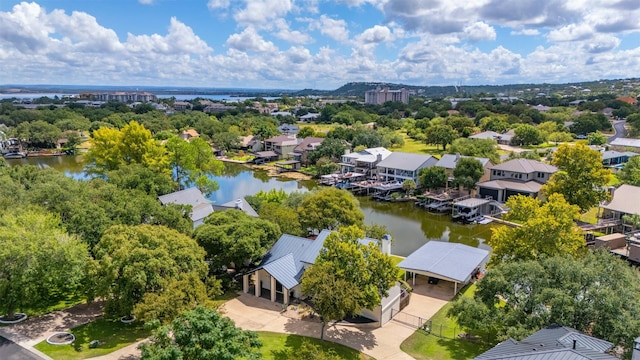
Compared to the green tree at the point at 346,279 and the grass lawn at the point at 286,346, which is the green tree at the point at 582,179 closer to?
the green tree at the point at 346,279

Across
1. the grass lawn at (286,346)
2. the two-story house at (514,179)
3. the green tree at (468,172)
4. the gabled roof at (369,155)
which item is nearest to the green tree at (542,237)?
the grass lawn at (286,346)

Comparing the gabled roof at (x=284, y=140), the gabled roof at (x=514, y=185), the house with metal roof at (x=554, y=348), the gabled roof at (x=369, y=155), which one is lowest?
the gabled roof at (x=514, y=185)

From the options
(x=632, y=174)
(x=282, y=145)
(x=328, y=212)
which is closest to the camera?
(x=328, y=212)

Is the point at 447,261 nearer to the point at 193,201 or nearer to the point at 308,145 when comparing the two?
the point at 193,201

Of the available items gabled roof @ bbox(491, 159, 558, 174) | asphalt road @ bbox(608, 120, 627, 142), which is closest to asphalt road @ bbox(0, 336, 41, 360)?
gabled roof @ bbox(491, 159, 558, 174)

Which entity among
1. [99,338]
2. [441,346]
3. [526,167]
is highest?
[526,167]

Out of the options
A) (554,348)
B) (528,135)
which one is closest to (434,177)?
(554,348)
